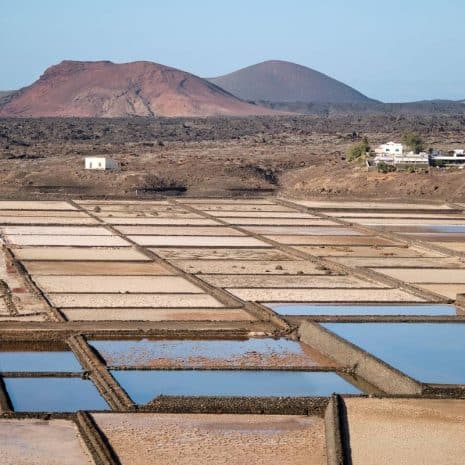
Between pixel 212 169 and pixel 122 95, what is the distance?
114314mm

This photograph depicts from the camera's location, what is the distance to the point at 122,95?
571 ft

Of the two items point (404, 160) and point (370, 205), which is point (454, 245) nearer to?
point (370, 205)

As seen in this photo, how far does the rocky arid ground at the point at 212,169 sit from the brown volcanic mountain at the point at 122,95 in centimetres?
6701

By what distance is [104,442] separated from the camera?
16469mm

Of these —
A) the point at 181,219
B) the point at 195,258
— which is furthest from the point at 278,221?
the point at 195,258

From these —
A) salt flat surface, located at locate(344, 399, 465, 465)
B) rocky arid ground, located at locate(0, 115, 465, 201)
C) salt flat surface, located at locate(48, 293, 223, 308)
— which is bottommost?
salt flat surface, located at locate(344, 399, 465, 465)

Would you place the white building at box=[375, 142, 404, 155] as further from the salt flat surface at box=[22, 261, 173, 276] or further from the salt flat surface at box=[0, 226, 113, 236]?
the salt flat surface at box=[22, 261, 173, 276]

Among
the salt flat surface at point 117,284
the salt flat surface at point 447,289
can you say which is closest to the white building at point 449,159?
the salt flat surface at point 447,289

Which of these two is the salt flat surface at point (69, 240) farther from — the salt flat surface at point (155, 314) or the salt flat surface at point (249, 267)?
the salt flat surface at point (155, 314)

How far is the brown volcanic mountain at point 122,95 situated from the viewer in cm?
16775

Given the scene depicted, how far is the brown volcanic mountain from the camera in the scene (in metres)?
168

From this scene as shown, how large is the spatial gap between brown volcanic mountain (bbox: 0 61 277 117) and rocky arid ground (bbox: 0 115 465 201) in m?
67.0

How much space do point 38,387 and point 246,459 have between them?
4.76 metres

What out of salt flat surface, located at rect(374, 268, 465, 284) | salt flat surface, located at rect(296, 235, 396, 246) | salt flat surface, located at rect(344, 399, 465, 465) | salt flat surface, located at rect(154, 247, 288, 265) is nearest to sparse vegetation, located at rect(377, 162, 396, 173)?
salt flat surface, located at rect(296, 235, 396, 246)
